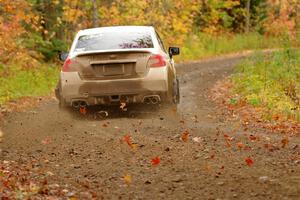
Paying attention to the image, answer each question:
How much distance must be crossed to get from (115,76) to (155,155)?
2920 mm

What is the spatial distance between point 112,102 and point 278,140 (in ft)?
10.7

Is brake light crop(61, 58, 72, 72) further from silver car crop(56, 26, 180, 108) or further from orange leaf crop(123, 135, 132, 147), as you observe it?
orange leaf crop(123, 135, 132, 147)

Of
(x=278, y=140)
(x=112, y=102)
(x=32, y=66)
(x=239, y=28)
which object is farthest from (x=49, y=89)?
(x=239, y=28)

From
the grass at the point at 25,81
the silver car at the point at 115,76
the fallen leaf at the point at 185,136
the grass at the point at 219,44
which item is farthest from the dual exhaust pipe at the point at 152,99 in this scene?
the grass at the point at 219,44

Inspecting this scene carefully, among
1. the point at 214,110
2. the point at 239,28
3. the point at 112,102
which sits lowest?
the point at 239,28

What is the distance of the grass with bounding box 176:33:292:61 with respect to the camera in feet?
103

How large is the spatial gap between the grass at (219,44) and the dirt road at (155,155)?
1890cm

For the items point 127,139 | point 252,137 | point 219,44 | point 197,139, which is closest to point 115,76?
point 127,139

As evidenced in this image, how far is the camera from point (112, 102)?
10570 millimetres

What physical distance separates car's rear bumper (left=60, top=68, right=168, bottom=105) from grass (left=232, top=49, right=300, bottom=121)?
79.7 inches

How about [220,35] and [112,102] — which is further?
[220,35]

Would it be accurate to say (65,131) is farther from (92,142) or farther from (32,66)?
(32,66)

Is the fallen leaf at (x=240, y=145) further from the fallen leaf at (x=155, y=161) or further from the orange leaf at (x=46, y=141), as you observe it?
the orange leaf at (x=46, y=141)

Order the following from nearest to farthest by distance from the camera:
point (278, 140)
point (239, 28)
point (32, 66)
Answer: point (278, 140)
point (32, 66)
point (239, 28)
